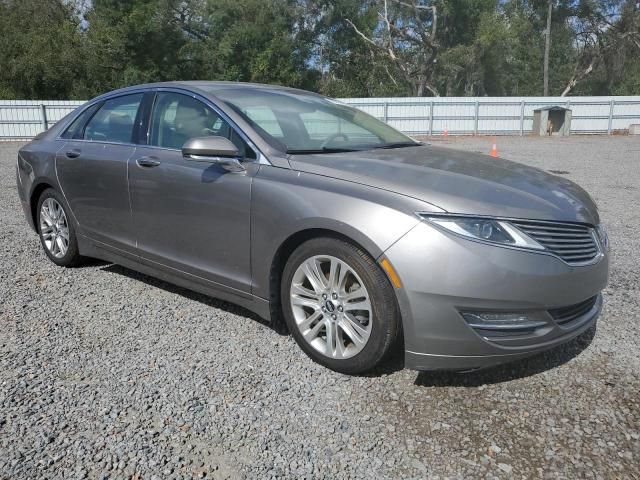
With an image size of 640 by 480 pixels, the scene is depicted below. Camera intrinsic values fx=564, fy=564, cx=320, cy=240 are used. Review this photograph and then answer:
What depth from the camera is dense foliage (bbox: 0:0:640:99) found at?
1455 inches

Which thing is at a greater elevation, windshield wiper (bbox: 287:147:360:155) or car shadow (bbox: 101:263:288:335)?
windshield wiper (bbox: 287:147:360:155)

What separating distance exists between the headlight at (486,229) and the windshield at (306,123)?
114 cm

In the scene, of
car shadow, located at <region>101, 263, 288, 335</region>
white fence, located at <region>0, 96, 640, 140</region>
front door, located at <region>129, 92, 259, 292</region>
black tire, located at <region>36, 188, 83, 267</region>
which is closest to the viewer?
front door, located at <region>129, 92, 259, 292</region>

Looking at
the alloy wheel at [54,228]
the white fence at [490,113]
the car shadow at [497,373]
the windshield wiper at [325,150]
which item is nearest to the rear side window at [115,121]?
the alloy wheel at [54,228]

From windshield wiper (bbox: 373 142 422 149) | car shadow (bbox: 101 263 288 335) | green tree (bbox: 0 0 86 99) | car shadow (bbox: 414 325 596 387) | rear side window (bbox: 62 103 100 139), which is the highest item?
green tree (bbox: 0 0 86 99)

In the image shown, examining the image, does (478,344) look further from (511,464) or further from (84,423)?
(84,423)

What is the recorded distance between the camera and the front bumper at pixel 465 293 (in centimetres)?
259

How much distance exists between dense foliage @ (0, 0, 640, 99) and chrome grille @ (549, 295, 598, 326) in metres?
37.8

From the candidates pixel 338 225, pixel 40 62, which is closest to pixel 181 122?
pixel 338 225

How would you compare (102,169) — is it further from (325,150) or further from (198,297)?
(325,150)

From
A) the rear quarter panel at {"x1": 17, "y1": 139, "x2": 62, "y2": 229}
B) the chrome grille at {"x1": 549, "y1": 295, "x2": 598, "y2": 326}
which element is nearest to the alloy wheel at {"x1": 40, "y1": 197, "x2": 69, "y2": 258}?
the rear quarter panel at {"x1": 17, "y1": 139, "x2": 62, "y2": 229}

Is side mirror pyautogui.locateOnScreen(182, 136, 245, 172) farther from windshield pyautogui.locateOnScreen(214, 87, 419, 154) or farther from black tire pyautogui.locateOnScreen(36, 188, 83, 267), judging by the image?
black tire pyautogui.locateOnScreen(36, 188, 83, 267)

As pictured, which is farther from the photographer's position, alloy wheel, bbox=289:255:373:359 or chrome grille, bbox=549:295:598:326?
alloy wheel, bbox=289:255:373:359

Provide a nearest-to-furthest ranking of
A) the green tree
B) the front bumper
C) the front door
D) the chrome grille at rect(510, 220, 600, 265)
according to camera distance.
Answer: the front bumper < the chrome grille at rect(510, 220, 600, 265) < the front door < the green tree
